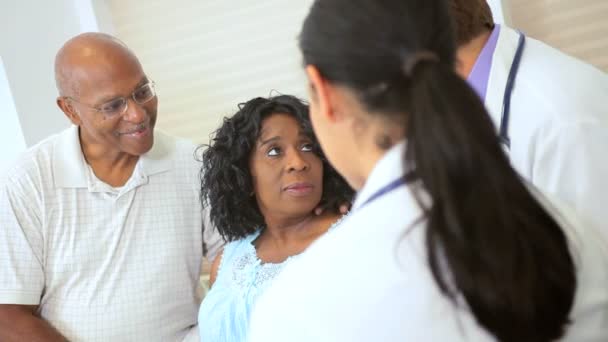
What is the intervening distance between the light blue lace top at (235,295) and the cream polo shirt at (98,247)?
27 cm

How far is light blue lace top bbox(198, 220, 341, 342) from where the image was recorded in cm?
192

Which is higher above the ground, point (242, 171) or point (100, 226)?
point (242, 171)

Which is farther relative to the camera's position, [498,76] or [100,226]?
[100,226]

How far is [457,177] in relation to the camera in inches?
34.4

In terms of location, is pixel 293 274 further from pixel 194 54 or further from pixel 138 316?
pixel 194 54

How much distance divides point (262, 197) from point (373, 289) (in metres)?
1.20

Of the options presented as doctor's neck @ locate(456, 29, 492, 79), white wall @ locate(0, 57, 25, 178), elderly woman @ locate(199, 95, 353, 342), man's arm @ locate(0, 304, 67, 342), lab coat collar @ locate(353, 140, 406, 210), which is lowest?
man's arm @ locate(0, 304, 67, 342)

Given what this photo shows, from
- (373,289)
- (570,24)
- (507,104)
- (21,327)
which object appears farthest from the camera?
(570,24)

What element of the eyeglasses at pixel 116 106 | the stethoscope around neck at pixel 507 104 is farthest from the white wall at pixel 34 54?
the stethoscope around neck at pixel 507 104

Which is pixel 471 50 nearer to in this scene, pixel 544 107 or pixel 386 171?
pixel 544 107

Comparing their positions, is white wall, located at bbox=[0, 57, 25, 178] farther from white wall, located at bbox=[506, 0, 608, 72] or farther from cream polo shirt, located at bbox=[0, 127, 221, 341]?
white wall, located at bbox=[506, 0, 608, 72]

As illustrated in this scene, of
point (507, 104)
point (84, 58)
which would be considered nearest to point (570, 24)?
point (507, 104)

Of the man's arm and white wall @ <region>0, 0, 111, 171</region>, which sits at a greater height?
white wall @ <region>0, 0, 111, 171</region>

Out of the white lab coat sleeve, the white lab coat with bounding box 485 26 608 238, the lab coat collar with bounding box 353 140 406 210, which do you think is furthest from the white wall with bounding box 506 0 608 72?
the lab coat collar with bounding box 353 140 406 210
